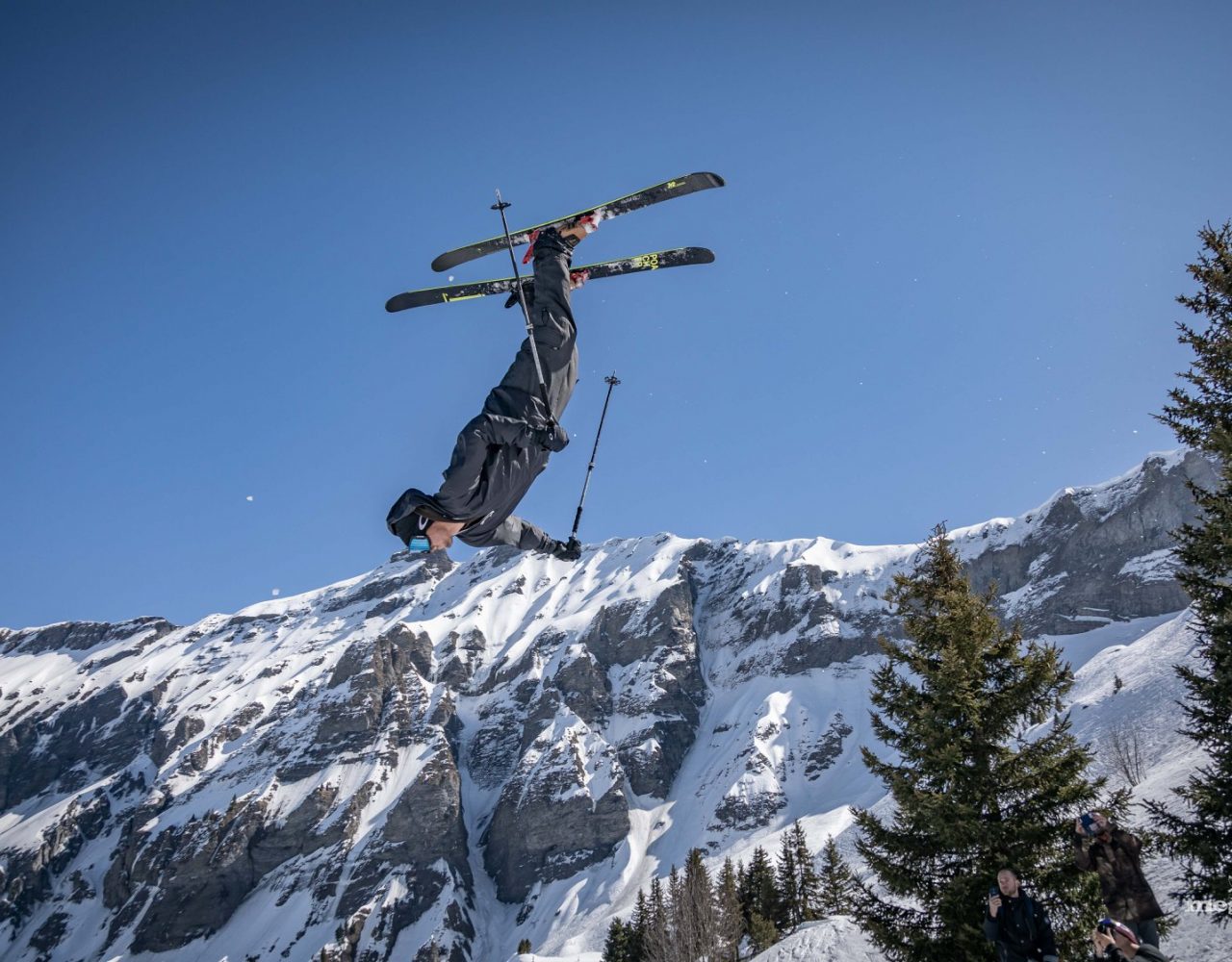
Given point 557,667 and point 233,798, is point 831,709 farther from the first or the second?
point 233,798

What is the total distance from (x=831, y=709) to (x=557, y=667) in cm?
6917

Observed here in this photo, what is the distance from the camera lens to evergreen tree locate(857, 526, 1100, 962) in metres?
9.12

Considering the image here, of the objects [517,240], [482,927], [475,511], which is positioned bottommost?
[482,927]

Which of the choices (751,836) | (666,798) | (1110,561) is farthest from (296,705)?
(1110,561)

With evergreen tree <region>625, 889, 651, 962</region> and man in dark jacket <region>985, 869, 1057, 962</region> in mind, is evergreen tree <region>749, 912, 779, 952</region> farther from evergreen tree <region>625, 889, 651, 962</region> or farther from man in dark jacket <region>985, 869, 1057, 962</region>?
man in dark jacket <region>985, 869, 1057, 962</region>

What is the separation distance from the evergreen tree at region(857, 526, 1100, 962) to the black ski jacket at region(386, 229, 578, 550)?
6306 mm

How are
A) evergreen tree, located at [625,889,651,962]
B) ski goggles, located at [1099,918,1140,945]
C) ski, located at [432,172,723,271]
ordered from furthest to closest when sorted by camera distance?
evergreen tree, located at [625,889,651,962] → ski, located at [432,172,723,271] → ski goggles, located at [1099,918,1140,945]

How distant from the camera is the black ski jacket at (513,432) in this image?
600 centimetres

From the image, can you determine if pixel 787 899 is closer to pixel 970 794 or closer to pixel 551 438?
pixel 970 794

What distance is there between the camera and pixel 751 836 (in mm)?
140750

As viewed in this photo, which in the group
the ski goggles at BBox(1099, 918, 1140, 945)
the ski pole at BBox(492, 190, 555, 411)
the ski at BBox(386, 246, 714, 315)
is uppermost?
the ski at BBox(386, 246, 714, 315)

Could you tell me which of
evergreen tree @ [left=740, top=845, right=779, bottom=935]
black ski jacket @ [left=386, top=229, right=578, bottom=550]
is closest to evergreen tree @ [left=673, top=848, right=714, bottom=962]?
evergreen tree @ [left=740, top=845, right=779, bottom=935]

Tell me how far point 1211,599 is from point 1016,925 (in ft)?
17.4

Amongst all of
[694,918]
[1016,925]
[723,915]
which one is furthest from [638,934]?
[1016,925]
